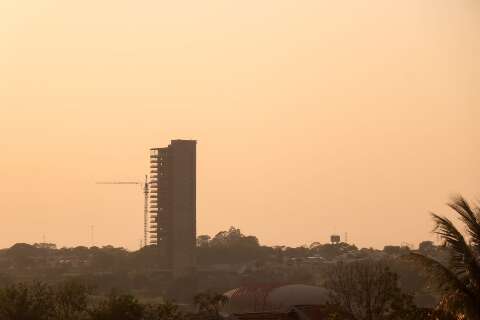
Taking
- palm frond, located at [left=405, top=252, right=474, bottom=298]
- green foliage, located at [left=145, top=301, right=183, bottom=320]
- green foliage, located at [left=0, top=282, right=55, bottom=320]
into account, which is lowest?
palm frond, located at [left=405, top=252, right=474, bottom=298]

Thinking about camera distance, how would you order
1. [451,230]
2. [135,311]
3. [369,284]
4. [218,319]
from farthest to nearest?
1. [218,319]
2. [135,311]
3. [369,284]
4. [451,230]

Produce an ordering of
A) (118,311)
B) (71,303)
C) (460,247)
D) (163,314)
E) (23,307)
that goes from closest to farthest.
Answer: (460,247)
(118,311)
(163,314)
(23,307)
(71,303)

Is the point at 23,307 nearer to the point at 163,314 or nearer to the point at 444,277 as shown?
the point at 163,314

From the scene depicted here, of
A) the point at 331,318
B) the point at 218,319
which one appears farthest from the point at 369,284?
the point at 218,319

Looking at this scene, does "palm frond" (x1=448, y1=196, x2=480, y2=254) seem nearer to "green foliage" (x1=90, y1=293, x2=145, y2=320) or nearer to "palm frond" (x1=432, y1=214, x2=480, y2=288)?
"palm frond" (x1=432, y1=214, x2=480, y2=288)

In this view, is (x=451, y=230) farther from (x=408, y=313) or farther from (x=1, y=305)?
(x=1, y=305)

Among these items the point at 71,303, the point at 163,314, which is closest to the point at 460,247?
the point at 163,314

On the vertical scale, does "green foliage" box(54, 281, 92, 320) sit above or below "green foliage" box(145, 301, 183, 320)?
above

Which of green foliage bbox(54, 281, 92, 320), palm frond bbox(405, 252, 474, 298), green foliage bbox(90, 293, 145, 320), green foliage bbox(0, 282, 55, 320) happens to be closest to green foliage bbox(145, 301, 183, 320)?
green foliage bbox(90, 293, 145, 320)

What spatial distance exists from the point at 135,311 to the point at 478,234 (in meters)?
37.3

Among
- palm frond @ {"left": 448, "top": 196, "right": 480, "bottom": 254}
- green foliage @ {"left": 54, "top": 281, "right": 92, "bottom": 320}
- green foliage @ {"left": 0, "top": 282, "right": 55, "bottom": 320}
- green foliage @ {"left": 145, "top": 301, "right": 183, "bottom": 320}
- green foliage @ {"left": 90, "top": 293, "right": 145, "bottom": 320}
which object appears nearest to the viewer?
palm frond @ {"left": 448, "top": 196, "right": 480, "bottom": 254}

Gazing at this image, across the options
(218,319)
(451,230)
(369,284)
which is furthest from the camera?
(218,319)

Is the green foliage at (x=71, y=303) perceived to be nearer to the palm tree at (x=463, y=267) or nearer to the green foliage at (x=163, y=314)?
the green foliage at (x=163, y=314)

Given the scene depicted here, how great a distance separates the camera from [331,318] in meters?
63.6
